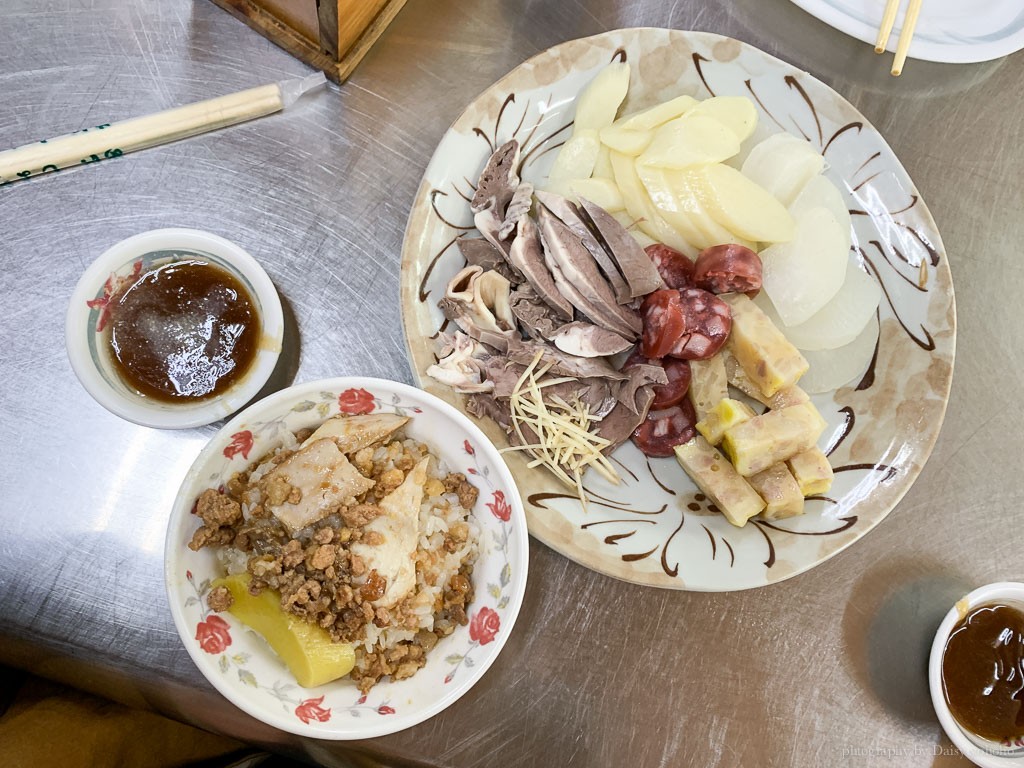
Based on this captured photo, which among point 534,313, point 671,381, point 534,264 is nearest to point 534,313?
point 534,313

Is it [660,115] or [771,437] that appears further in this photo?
[660,115]

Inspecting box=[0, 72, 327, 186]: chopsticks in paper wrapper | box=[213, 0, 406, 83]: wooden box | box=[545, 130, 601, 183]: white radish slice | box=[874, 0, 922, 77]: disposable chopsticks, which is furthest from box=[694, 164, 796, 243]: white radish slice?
box=[0, 72, 327, 186]: chopsticks in paper wrapper

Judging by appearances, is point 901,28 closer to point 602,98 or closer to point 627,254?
point 602,98

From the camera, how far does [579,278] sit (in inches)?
64.0

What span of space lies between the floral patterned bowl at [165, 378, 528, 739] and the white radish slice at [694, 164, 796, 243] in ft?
2.41

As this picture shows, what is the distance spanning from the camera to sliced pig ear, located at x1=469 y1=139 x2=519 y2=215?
167cm

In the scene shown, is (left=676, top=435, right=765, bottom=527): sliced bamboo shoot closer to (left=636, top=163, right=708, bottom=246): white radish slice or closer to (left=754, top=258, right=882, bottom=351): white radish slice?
(left=754, top=258, right=882, bottom=351): white radish slice

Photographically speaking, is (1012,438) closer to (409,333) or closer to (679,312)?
(679,312)

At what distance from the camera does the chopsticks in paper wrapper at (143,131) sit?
1.77 m

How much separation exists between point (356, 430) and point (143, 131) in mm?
962

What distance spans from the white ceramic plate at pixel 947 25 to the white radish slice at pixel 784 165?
0.47 metres

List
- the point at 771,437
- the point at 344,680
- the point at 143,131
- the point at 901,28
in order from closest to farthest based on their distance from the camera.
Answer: the point at 344,680, the point at 771,437, the point at 143,131, the point at 901,28

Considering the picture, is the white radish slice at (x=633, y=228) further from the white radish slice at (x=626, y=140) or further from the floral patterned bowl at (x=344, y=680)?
the floral patterned bowl at (x=344, y=680)

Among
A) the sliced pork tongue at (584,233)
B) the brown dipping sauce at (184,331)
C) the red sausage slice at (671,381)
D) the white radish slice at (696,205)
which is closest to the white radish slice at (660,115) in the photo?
the white radish slice at (696,205)
